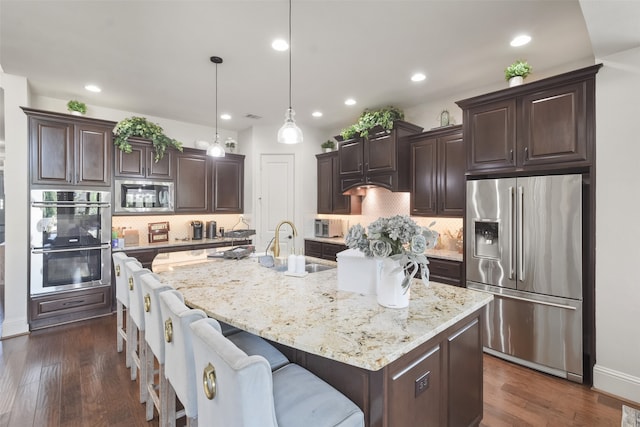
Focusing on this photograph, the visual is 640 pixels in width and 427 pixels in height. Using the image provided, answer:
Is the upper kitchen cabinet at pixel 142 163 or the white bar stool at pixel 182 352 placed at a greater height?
the upper kitchen cabinet at pixel 142 163

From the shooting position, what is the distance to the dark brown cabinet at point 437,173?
3.73 meters

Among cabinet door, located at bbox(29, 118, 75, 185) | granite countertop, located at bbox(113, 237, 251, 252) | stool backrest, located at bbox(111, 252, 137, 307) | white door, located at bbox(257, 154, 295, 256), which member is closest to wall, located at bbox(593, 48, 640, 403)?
stool backrest, located at bbox(111, 252, 137, 307)

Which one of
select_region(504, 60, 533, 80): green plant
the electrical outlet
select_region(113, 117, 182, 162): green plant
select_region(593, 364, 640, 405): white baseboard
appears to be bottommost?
select_region(593, 364, 640, 405): white baseboard

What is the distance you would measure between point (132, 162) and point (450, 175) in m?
4.42

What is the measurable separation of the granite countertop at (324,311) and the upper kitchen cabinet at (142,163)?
271 cm

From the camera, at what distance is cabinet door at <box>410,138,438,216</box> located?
3.99 m

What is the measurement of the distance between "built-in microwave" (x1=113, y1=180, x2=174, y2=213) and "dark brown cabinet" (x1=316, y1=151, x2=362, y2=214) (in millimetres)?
2553

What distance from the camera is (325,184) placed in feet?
18.4

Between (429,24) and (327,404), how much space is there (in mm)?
2788

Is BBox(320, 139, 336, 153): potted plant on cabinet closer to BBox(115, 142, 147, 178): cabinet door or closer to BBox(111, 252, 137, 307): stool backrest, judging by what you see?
BBox(115, 142, 147, 178): cabinet door

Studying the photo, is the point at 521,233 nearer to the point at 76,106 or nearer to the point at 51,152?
the point at 51,152

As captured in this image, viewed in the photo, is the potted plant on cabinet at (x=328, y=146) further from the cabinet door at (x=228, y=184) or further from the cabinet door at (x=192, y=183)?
the cabinet door at (x=192, y=183)

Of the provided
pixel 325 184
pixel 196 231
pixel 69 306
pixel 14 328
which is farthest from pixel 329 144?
pixel 14 328

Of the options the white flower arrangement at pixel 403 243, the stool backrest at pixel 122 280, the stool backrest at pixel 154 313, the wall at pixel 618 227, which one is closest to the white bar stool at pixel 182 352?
the stool backrest at pixel 154 313
